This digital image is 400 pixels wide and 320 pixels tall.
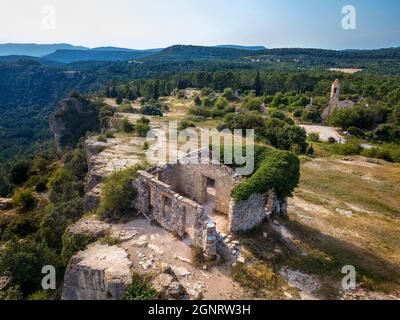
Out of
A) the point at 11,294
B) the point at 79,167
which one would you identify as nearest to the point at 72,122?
the point at 79,167

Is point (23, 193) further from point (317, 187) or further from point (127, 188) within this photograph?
point (317, 187)

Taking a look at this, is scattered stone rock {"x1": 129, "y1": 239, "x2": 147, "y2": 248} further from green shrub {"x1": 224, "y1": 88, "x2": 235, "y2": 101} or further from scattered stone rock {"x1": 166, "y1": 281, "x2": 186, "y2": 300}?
green shrub {"x1": 224, "y1": 88, "x2": 235, "y2": 101}

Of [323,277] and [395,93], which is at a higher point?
[395,93]

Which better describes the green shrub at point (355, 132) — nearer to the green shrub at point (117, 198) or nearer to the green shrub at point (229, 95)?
the green shrub at point (229, 95)

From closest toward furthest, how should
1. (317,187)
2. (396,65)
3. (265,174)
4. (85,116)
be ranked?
(265,174) < (317,187) < (85,116) < (396,65)

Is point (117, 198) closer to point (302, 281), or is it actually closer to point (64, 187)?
point (302, 281)
